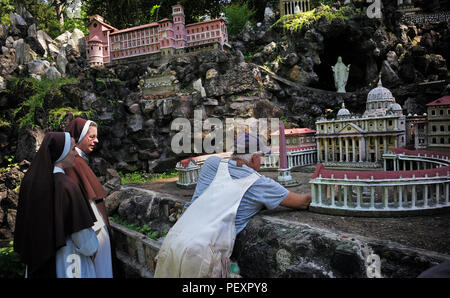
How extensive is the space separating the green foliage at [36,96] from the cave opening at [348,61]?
71.9 feet

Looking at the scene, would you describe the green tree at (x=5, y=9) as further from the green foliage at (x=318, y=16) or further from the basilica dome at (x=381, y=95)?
the basilica dome at (x=381, y=95)

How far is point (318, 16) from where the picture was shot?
2248 cm

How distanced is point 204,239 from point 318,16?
954 inches

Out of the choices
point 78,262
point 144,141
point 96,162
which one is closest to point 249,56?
point 144,141

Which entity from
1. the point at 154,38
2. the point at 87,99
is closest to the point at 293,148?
the point at 87,99

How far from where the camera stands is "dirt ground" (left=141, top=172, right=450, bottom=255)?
15.5 feet

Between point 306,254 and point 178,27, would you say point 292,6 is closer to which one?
point 178,27

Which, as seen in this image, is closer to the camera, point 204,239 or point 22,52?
point 204,239

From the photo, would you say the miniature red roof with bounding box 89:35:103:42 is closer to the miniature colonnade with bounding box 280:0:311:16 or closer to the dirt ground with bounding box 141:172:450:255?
the miniature colonnade with bounding box 280:0:311:16

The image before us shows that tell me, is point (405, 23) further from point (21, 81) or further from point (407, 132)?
point (21, 81)

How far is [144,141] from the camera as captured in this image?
1988 cm

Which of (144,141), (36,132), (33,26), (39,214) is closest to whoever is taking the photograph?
(39,214)

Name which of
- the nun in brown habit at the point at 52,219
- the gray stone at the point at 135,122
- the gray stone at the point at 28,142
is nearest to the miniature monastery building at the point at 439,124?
the nun in brown habit at the point at 52,219

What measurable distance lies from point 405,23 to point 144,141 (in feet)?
81.0
